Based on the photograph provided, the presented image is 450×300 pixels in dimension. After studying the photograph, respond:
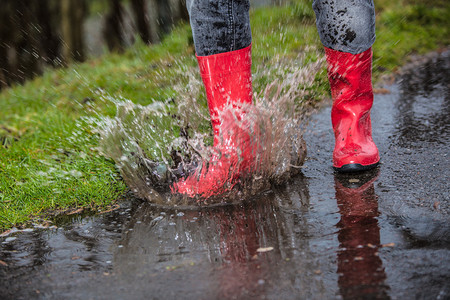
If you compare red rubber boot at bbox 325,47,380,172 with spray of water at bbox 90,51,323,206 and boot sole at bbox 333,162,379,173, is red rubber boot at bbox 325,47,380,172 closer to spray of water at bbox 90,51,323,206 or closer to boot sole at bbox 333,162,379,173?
boot sole at bbox 333,162,379,173

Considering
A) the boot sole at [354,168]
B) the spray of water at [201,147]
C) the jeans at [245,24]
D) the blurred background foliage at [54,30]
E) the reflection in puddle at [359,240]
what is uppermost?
the blurred background foliage at [54,30]

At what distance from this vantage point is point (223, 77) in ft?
7.19

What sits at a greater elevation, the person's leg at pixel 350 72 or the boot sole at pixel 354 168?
the person's leg at pixel 350 72

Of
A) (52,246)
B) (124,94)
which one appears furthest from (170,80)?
(52,246)

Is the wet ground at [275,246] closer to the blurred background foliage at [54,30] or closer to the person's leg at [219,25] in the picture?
the person's leg at [219,25]

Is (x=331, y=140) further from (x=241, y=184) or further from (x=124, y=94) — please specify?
(x=124, y=94)

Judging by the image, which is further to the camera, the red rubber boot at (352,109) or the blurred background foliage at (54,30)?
the blurred background foliage at (54,30)

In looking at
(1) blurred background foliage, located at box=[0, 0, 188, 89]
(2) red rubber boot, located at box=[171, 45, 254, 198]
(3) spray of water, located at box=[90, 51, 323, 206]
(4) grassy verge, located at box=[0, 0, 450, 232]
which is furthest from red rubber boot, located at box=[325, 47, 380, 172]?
(1) blurred background foliage, located at box=[0, 0, 188, 89]

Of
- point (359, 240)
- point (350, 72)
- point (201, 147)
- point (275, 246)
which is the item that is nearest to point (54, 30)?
point (201, 147)

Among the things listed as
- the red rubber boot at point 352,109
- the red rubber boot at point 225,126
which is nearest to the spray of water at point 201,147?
the red rubber boot at point 225,126

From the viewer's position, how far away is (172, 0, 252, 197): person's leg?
2.15 m

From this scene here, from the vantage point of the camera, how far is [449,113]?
3.08m

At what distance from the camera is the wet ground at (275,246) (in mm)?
1449

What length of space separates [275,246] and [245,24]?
103 centimetres
